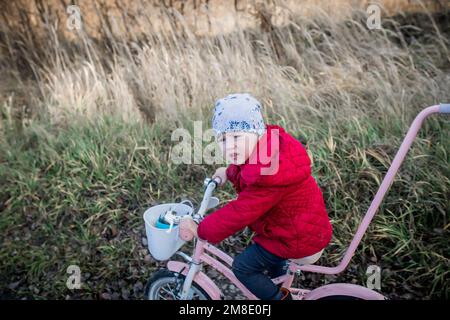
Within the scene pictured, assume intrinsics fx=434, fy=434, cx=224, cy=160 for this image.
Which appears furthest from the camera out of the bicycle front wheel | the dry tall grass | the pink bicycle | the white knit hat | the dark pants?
the dry tall grass

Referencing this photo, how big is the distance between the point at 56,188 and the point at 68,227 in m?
0.44

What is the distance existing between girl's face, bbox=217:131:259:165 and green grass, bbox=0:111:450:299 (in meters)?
1.47

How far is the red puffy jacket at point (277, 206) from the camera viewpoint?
2148 millimetres

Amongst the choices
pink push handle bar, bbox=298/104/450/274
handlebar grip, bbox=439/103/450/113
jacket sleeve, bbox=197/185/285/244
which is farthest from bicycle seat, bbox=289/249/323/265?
handlebar grip, bbox=439/103/450/113

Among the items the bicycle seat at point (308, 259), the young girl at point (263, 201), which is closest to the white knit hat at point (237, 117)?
the young girl at point (263, 201)

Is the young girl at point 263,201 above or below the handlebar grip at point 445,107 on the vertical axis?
below

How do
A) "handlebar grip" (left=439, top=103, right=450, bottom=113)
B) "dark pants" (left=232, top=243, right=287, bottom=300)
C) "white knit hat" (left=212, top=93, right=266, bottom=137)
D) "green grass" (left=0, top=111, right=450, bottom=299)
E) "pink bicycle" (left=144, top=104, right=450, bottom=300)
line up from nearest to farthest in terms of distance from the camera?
1. "handlebar grip" (left=439, top=103, right=450, bottom=113)
2. "white knit hat" (left=212, top=93, right=266, bottom=137)
3. "pink bicycle" (left=144, top=104, right=450, bottom=300)
4. "dark pants" (left=232, top=243, right=287, bottom=300)
5. "green grass" (left=0, top=111, right=450, bottom=299)

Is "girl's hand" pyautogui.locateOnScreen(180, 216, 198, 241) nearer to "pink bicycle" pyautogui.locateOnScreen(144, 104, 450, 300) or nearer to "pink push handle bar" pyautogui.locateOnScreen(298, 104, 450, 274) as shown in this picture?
"pink bicycle" pyautogui.locateOnScreen(144, 104, 450, 300)

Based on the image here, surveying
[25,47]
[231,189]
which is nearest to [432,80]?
[231,189]

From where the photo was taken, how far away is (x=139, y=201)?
3889 millimetres

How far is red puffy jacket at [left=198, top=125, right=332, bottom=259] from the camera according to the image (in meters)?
2.15

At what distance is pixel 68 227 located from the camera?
376cm

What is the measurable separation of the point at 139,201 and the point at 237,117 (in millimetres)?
2041

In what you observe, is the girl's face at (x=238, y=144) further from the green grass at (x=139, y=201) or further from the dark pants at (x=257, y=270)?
the green grass at (x=139, y=201)
